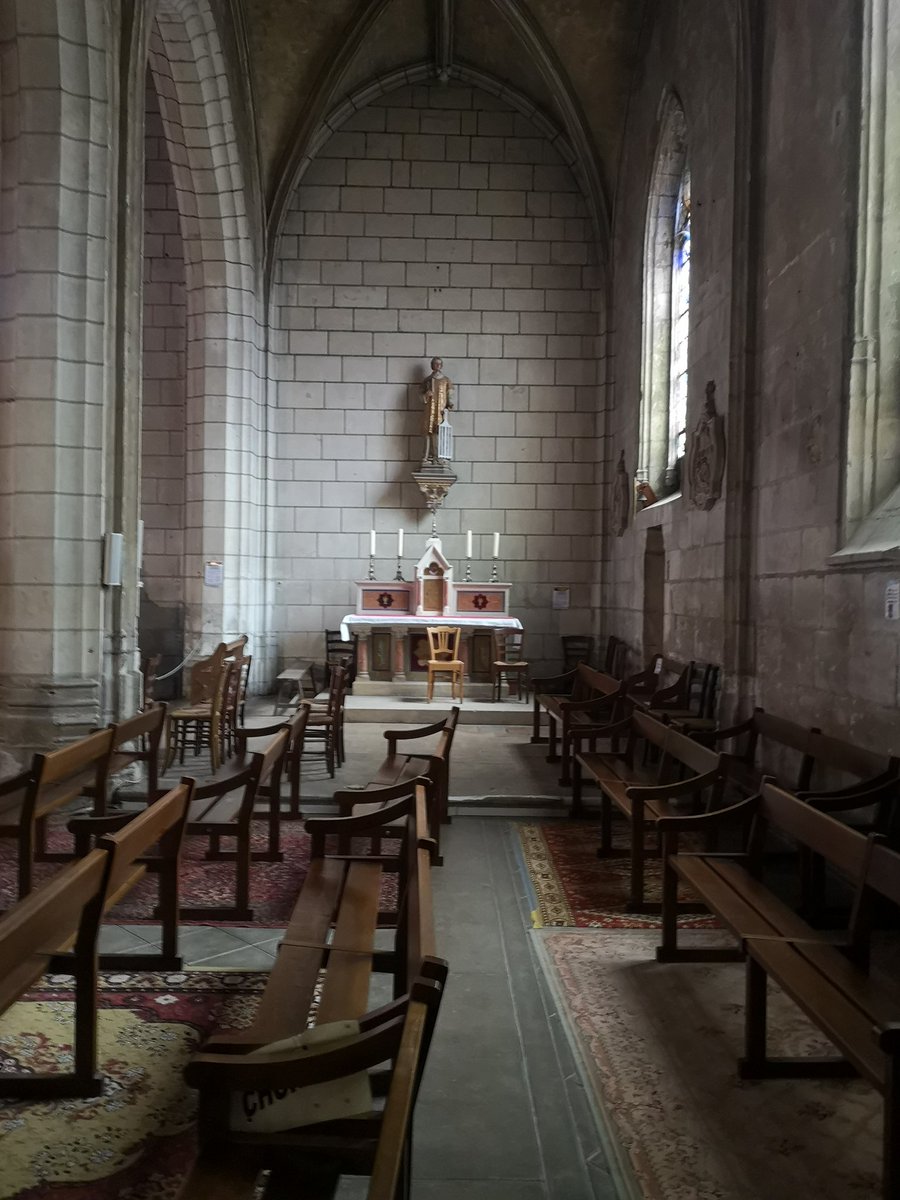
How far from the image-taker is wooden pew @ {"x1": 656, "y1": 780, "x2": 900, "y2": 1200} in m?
Result: 2.06

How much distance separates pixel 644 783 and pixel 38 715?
3.72 m

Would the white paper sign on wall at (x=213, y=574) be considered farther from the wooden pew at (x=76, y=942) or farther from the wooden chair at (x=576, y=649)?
the wooden pew at (x=76, y=942)

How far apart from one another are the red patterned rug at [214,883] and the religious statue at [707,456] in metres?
4.12

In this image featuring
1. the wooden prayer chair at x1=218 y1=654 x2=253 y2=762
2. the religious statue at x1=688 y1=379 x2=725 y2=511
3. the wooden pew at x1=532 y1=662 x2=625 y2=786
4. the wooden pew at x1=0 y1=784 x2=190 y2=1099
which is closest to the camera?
the wooden pew at x1=0 y1=784 x2=190 y2=1099

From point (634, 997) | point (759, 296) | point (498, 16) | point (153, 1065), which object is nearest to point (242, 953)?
point (153, 1065)

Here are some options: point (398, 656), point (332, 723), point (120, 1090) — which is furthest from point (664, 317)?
point (120, 1090)

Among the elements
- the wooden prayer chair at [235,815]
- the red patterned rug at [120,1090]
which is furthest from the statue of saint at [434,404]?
the red patterned rug at [120,1090]

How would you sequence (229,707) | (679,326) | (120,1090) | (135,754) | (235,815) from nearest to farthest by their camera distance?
(120,1090) < (235,815) < (135,754) < (229,707) < (679,326)

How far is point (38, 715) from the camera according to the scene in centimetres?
585

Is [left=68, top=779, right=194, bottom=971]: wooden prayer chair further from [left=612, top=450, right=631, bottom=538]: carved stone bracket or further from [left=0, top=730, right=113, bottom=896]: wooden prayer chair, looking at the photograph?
[left=612, top=450, right=631, bottom=538]: carved stone bracket

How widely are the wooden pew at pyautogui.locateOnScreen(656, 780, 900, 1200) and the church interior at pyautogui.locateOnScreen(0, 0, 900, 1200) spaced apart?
0.01 metres

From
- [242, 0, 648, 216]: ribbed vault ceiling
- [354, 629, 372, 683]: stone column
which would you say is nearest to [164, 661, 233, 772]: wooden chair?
[354, 629, 372, 683]: stone column

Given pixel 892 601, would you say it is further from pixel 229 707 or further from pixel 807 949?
pixel 229 707

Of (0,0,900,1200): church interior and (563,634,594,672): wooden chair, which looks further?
(563,634,594,672): wooden chair
